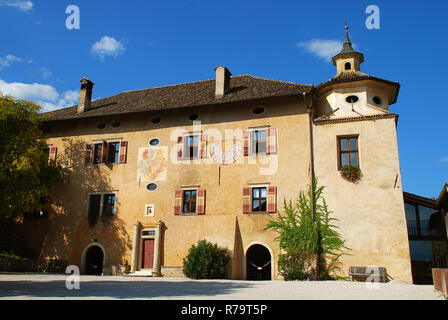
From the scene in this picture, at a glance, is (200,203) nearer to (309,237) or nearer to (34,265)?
(309,237)

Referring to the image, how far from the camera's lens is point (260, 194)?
1973 centimetres

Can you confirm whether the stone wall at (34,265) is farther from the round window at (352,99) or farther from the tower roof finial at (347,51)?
the tower roof finial at (347,51)

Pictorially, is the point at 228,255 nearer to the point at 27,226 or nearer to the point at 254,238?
the point at 254,238

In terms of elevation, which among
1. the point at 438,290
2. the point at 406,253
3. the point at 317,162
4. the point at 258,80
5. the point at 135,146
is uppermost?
the point at 258,80

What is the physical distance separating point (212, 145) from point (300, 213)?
5.66 m

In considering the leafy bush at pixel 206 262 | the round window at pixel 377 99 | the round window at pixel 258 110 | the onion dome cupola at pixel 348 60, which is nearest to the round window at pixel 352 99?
the round window at pixel 377 99

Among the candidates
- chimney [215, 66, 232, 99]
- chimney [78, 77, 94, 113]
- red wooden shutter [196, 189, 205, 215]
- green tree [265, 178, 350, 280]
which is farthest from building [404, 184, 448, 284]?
chimney [78, 77, 94, 113]

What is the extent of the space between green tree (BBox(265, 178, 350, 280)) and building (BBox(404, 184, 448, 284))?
22.0ft

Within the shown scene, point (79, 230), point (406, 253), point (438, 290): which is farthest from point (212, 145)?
point (438, 290)

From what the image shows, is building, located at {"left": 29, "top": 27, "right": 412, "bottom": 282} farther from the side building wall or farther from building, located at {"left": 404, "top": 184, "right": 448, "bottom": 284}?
building, located at {"left": 404, "top": 184, "right": 448, "bottom": 284}

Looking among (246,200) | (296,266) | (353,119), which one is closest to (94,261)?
(246,200)

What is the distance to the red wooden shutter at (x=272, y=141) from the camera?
19953 mm

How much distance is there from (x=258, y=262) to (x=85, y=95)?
46.6 ft

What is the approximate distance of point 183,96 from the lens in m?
23.4
